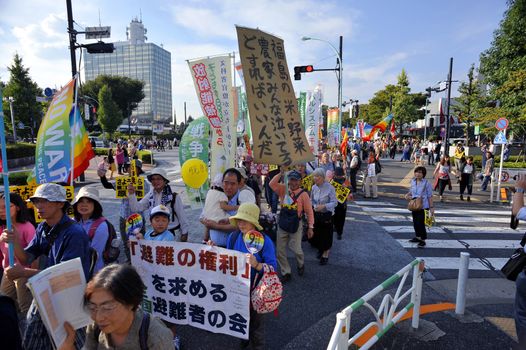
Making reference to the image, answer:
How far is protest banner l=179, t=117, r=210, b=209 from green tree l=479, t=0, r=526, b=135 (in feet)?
55.1

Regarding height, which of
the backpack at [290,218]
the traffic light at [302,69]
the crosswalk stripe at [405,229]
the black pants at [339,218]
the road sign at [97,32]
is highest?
the road sign at [97,32]

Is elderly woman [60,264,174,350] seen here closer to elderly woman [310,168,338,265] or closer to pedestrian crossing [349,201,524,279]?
elderly woman [310,168,338,265]

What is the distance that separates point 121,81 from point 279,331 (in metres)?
66.0

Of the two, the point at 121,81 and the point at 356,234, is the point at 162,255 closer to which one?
the point at 356,234

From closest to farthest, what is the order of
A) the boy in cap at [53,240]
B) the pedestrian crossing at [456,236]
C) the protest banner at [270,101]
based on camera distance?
the boy in cap at [53,240] → the protest banner at [270,101] → the pedestrian crossing at [456,236]

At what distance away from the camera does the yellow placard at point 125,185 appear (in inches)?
195

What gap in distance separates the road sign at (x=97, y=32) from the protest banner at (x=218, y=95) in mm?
7391

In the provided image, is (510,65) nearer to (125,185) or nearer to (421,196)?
(421,196)

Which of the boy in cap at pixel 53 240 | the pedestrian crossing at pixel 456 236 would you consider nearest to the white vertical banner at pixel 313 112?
the pedestrian crossing at pixel 456 236

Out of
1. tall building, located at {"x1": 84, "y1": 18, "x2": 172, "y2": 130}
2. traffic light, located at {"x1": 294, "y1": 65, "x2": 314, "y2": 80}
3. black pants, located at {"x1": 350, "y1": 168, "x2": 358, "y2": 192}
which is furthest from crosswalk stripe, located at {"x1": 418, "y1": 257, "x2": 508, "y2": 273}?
tall building, located at {"x1": 84, "y1": 18, "x2": 172, "y2": 130}

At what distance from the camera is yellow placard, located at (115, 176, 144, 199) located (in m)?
4.96

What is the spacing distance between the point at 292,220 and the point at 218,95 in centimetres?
304

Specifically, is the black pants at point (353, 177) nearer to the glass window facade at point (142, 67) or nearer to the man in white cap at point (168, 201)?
the man in white cap at point (168, 201)

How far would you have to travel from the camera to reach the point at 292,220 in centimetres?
491
